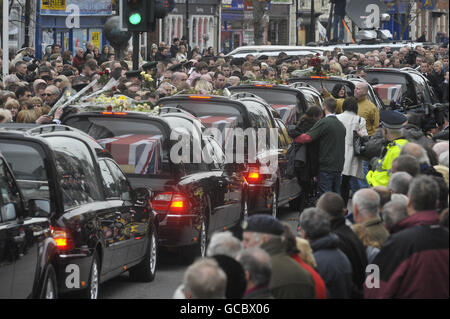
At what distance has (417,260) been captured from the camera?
7.48 m

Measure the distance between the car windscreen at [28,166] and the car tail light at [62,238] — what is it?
318 mm

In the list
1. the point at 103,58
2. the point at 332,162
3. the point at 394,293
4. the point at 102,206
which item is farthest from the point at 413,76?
the point at 394,293

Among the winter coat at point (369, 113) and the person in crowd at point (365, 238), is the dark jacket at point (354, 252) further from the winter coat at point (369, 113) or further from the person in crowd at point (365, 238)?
the winter coat at point (369, 113)

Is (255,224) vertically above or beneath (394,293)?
above

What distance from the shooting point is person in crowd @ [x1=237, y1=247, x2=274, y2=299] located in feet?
21.5

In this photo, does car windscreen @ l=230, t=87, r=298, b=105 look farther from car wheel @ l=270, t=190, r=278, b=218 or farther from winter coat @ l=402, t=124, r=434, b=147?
winter coat @ l=402, t=124, r=434, b=147

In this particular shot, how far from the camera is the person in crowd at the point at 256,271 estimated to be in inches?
258

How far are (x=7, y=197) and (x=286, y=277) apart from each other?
9.23 ft

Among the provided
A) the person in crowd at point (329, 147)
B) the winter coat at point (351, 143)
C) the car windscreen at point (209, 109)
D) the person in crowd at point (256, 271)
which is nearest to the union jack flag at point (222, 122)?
the car windscreen at point (209, 109)

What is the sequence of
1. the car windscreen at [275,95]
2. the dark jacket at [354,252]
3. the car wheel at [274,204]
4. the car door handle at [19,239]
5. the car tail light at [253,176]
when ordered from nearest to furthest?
the dark jacket at [354,252]
the car door handle at [19,239]
the car tail light at [253,176]
the car wheel at [274,204]
the car windscreen at [275,95]
